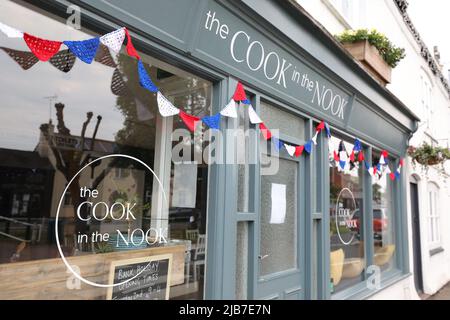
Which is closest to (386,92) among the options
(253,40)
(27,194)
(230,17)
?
(253,40)

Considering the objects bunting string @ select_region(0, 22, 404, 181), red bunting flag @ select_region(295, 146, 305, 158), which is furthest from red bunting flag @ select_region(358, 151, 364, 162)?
red bunting flag @ select_region(295, 146, 305, 158)

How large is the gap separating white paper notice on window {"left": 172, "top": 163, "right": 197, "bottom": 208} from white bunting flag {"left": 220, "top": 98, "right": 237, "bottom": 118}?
579 millimetres

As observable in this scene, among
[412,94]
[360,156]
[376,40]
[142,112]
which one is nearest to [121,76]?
[142,112]

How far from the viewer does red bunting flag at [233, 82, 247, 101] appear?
297 cm

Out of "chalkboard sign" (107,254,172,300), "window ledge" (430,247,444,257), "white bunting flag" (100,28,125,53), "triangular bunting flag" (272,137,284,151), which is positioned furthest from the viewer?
"window ledge" (430,247,444,257)

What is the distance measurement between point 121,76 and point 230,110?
0.98 metres

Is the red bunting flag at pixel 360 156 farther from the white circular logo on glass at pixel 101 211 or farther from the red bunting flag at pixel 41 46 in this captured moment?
the red bunting flag at pixel 41 46

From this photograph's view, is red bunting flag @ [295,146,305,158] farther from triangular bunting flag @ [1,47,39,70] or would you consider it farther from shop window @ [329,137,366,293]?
triangular bunting flag @ [1,47,39,70]

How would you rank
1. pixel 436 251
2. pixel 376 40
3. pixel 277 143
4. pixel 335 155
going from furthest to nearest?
pixel 436 251
pixel 376 40
pixel 335 155
pixel 277 143

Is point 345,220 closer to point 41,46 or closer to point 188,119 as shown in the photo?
point 188,119

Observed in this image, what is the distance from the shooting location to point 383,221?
20.4 ft

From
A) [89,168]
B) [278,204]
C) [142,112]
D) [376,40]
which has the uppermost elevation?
[376,40]
